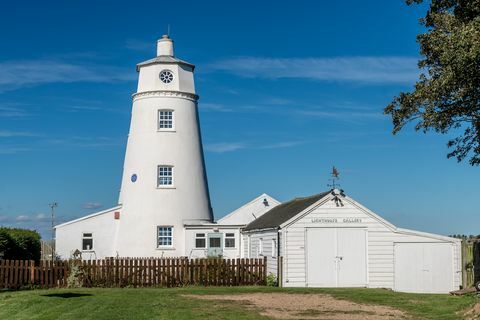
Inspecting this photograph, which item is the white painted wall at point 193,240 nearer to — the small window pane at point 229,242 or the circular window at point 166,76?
the small window pane at point 229,242

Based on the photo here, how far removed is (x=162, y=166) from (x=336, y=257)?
1389 centimetres

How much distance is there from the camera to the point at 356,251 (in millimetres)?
29672

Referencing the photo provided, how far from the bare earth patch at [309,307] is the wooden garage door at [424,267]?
718 cm

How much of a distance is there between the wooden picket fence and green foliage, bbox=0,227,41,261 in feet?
4.50

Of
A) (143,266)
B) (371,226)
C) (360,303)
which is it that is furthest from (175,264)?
(360,303)

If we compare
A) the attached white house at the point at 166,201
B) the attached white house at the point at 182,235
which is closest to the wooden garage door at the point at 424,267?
the attached white house at the point at 166,201

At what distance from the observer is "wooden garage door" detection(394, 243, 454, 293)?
97.1 feet

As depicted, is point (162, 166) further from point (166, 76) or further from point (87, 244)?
point (87, 244)

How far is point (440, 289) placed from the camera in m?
29.5

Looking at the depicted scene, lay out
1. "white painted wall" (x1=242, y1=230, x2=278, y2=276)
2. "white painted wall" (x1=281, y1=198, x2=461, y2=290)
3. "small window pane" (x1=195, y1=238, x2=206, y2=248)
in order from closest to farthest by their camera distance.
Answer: "white painted wall" (x1=281, y1=198, x2=461, y2=290) → "white painted wall" (x1=242, y1=230, x2=278, y2=276) → "small window pane" (x1=195, y1=238, x2=206, y2=248)

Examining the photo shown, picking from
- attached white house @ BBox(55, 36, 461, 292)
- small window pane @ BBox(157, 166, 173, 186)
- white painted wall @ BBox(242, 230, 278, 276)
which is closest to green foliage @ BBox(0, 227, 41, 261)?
attached white house @ BBox(55, 36, 461, 292)

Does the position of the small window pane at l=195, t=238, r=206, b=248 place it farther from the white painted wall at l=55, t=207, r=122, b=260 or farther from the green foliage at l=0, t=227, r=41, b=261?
the green foliage at l=0, t=227, r=41, b=261

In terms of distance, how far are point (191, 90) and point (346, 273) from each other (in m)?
16.5

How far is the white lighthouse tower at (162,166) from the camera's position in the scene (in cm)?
3944
